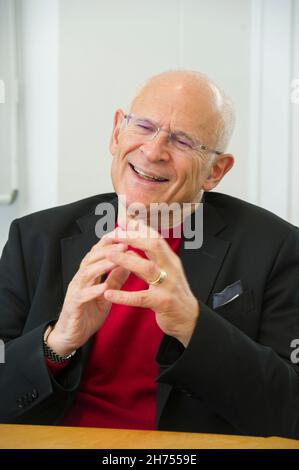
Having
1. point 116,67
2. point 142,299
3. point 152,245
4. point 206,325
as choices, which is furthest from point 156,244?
point 116,67

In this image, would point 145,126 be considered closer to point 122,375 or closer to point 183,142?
point 183,142

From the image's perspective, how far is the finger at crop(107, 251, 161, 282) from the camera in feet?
4.06

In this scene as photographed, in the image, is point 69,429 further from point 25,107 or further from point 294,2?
point 294,2

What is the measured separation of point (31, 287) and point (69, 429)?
0.55 meters

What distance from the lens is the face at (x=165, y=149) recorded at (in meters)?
1.56

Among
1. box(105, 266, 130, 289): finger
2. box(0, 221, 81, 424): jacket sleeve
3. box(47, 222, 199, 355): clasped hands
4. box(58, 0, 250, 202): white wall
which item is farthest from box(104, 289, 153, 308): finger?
box(58, 0, 250, 202): white wall

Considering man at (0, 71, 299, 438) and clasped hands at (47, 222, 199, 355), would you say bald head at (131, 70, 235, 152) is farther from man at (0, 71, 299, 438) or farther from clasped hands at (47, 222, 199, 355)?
clasped hands at (47, 222, 199, 355)

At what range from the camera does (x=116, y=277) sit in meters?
1.40

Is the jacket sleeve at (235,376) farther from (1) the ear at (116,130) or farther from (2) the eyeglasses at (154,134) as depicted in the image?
(1) the ear at (116,130)

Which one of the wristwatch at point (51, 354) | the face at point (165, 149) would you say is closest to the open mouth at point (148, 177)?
the face at point (165, 149)

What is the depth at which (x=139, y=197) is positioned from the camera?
157 centimetres

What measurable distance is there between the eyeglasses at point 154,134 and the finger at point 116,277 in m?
0.38

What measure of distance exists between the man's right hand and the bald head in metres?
0.47

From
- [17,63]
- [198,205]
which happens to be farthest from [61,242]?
[17,63]
